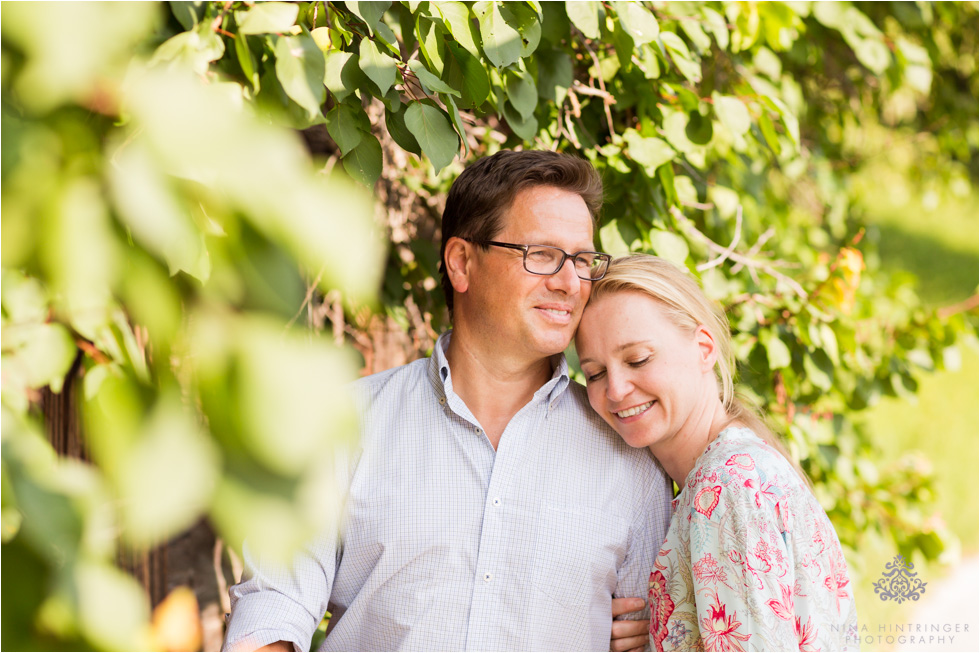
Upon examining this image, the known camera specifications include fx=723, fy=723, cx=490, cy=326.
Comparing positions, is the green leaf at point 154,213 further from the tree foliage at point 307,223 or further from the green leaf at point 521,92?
the green leaf at point 521,92

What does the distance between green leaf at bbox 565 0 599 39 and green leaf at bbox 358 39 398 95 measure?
51 cm

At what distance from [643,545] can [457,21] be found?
126cm

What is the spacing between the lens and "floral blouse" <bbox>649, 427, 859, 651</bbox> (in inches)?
52.9

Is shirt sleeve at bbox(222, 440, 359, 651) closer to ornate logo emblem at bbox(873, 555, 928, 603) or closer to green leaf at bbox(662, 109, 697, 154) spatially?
green leaf at bbox(662, 109, 697, 154)

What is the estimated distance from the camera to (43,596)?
366 millimetres

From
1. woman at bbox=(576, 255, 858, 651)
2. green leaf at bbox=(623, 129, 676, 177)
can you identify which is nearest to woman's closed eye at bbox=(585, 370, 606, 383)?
woman at bbox=(576, 255, 858, 651)

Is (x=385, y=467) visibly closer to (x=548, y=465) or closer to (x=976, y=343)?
(x=548, y=465)

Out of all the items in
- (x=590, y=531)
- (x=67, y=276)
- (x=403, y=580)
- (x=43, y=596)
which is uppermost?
(x=67, y=276)

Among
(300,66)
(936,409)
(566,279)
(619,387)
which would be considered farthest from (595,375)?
(936,409)

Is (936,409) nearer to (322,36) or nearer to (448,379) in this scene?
(448,379)

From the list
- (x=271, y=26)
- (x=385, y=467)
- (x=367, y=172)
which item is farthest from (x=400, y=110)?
(x=385, y=467)

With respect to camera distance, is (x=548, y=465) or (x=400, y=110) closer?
(x=400, y=110)

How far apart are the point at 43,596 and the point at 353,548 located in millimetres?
1368

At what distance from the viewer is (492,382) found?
188 centimetres
